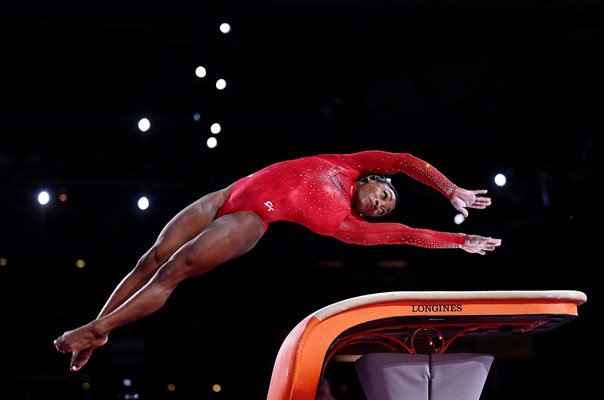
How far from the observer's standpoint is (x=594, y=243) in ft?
24.5

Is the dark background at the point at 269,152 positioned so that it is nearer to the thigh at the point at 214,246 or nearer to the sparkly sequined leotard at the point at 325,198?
the sparkly sequined leotard at the point at 325,198

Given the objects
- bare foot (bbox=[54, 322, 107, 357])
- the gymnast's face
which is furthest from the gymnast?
bare foot (bbox=[54, 322, 107, 357])

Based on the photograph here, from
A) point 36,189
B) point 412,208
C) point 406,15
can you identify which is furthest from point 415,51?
point 36,189

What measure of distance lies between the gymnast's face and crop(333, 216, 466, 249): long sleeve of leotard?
0.06 metres

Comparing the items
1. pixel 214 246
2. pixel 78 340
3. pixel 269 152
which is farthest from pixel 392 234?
pixel 269 152

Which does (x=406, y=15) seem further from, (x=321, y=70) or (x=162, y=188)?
(x=162, y=188)

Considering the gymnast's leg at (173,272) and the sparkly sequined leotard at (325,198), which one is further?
the sparkly sequined leotard at (325,198)

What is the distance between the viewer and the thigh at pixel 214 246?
3148mm

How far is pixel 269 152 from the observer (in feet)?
23.1

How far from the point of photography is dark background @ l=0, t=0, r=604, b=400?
588 centimetres

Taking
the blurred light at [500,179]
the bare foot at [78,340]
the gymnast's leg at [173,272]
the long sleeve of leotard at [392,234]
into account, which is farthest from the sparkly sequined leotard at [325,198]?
the blurred light at [500,179]

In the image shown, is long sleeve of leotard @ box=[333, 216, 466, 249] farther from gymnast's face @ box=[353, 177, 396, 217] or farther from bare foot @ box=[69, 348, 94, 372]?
bare foot @ box=[69, 348, 94, 372]

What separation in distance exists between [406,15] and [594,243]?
3.20m

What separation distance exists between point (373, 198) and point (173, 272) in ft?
3.19
